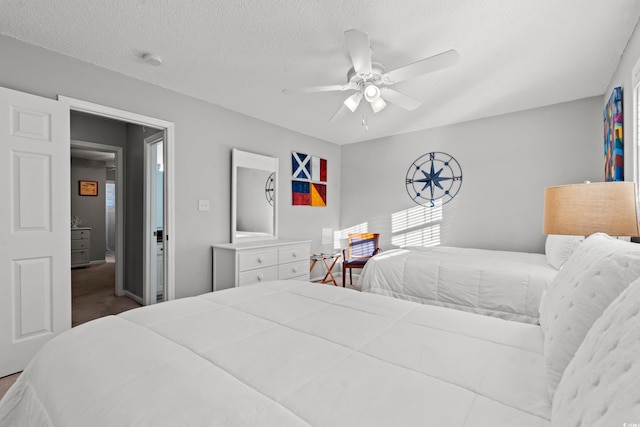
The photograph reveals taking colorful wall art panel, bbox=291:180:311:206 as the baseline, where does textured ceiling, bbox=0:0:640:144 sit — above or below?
above

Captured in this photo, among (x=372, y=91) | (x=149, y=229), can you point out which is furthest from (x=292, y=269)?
(x=372, y=91)

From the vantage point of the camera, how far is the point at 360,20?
77.5 inches

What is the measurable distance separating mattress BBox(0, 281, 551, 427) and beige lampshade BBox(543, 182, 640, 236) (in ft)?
2.68

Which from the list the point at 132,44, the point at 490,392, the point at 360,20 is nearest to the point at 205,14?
the point at 132,44

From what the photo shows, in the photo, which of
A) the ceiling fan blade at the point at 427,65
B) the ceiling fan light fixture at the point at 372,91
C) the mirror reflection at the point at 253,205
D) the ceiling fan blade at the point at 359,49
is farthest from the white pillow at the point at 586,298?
the mirror reflection at the point at 253,205

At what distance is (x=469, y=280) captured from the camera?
8.79 ft

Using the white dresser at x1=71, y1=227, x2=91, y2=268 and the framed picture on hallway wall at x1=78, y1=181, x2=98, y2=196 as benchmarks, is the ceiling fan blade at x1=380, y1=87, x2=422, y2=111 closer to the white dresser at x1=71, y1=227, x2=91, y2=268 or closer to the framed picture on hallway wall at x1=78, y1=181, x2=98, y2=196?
the white dresser at x1=71, y1=227, x2=91, y2=268

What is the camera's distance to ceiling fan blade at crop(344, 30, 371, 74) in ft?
5.85

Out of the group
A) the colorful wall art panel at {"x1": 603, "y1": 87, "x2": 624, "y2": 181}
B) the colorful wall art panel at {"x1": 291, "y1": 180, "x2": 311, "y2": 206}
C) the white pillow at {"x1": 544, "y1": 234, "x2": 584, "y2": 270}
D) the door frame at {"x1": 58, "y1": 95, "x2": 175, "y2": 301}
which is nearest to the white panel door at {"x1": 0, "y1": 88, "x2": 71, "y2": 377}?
the door frame at {"x1": 58, "y1": 95, "x2": 175, "y2": 301}

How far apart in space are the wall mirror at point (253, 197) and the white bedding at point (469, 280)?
1.52m

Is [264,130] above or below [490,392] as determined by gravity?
above

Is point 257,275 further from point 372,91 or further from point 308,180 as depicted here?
point 372,91

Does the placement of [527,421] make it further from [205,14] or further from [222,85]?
[222,85]

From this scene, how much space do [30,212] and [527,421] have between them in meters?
3.04
